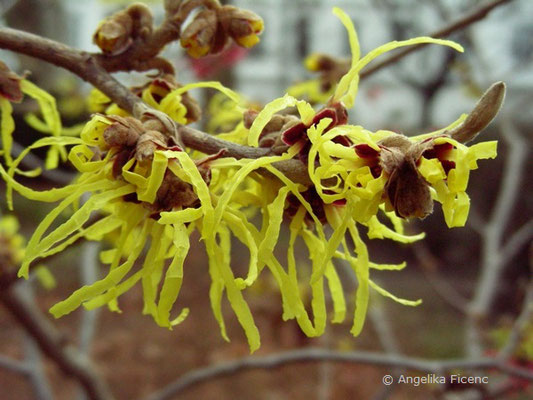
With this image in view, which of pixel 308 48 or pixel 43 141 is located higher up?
pixel 308 48

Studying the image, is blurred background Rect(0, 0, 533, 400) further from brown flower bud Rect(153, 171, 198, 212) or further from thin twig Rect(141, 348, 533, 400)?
brown flower bud Rect(153, 171, 198, 212)

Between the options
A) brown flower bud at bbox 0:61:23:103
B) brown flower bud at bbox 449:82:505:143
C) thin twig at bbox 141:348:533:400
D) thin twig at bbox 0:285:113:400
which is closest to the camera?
brown flower bud at bbox 449:82:505:143

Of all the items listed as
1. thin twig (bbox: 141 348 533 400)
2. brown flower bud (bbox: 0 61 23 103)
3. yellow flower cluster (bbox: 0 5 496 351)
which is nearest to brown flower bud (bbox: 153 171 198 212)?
yellow flower cluster (bbox: 0 5 496 351)

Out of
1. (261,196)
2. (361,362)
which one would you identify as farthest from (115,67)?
(361,362)

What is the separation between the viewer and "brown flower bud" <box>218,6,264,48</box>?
0.74 m

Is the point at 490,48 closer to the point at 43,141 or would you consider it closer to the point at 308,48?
the point at 308,48

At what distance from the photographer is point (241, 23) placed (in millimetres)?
745

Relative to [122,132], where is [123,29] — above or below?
above

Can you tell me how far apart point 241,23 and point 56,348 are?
112 cm

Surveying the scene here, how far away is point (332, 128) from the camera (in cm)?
57

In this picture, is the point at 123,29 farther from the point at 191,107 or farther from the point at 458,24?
the point at 458,24

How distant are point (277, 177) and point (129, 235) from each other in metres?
0.19

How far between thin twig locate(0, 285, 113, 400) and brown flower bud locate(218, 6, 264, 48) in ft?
3.14

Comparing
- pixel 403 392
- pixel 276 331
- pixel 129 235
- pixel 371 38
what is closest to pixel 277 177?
pixel 129 235
